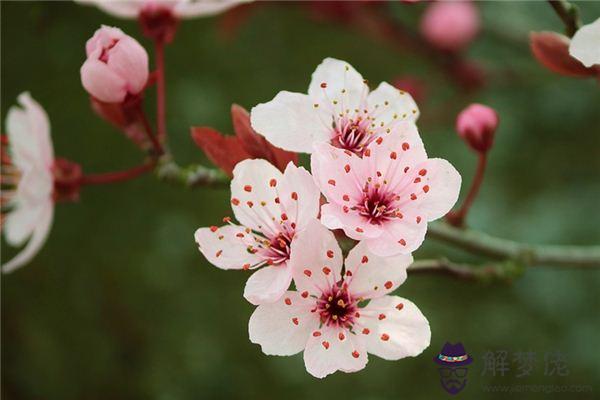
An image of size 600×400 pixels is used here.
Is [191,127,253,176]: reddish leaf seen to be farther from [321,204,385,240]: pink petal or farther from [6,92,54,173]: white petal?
[6,92,54,173]: white petal

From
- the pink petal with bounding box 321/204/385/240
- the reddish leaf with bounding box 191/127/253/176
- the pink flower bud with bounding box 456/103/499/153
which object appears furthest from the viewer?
the pink flower bud with bounding box 456/103/499/153

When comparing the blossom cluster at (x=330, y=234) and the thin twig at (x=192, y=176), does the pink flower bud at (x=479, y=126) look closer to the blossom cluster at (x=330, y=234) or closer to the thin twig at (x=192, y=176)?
the blossom cluster at (x=330, y=234)

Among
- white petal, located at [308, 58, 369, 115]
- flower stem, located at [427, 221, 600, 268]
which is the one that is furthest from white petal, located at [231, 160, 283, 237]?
flower stem, located at [427, 221, 600, 268]

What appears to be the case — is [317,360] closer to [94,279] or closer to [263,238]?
[263,238]

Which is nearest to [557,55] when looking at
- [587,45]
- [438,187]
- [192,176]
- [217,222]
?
[587,45]

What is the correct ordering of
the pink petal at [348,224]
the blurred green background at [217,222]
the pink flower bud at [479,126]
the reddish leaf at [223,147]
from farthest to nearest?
the blurred green background at [217,222] → the pink flower bud at [479,126] → the reddish leaf at [223,147] → the pink petal at [348,224]

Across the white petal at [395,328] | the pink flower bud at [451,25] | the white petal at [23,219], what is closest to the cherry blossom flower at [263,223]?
the white petal at [395,328]
